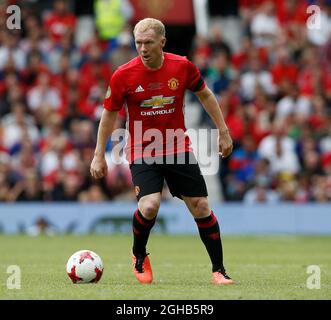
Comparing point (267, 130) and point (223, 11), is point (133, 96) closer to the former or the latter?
point (267, 130)

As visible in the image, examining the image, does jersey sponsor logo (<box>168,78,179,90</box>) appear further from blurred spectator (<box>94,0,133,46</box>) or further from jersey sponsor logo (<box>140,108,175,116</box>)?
blurred spectator (<box>94,0,133,46</box>)

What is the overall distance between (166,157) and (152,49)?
3.57ft

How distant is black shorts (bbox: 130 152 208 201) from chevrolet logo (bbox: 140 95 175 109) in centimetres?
52

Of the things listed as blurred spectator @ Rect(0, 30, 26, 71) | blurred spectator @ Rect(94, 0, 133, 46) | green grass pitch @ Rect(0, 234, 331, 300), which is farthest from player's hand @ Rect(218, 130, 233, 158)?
blurred spectator @ Rect(94, 0, 133, 46)

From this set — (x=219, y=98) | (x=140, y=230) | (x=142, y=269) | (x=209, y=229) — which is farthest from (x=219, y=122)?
(x=219, y=98)

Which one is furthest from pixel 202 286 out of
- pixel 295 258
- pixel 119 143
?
pixel 119 143

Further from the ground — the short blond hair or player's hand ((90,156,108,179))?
A: the short blond hair

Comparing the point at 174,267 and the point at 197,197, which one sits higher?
the point at 197,197

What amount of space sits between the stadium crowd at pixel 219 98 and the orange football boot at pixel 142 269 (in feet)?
32.6

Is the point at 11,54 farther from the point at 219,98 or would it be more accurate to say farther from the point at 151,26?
the point at 151,26

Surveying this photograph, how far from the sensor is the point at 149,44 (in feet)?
31.4

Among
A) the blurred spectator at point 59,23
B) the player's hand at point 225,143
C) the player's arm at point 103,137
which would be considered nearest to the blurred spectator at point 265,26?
the blurred spectator at point 59,23

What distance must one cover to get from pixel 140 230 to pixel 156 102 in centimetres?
129

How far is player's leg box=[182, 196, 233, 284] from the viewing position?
9906 mm
